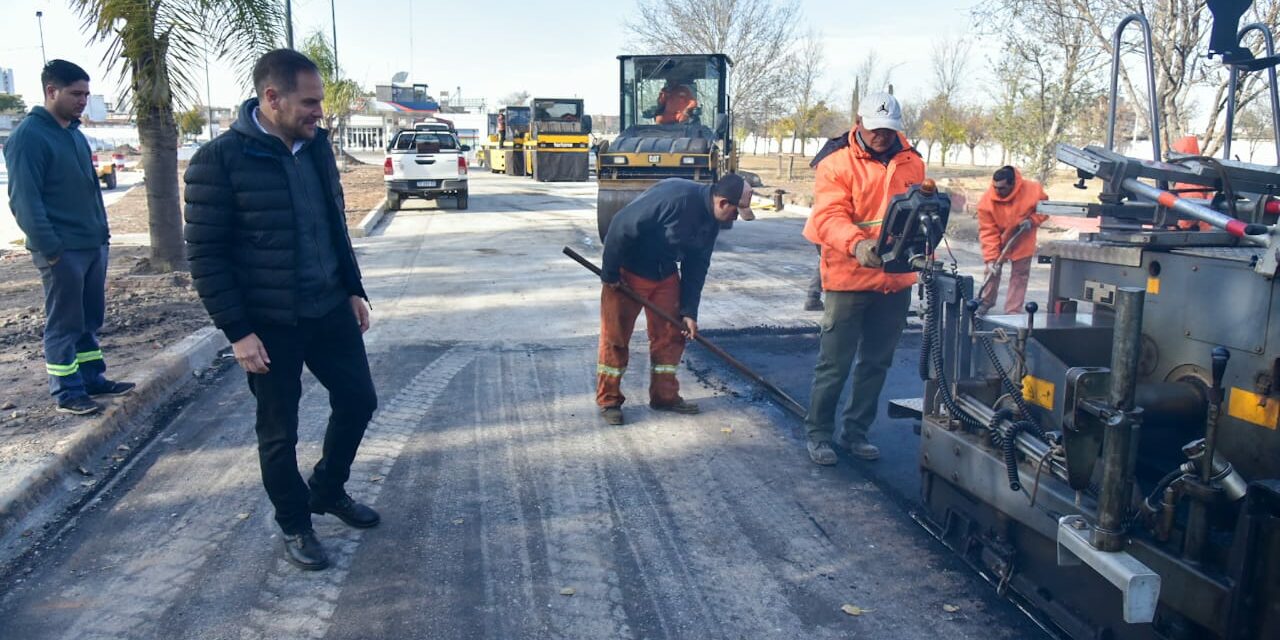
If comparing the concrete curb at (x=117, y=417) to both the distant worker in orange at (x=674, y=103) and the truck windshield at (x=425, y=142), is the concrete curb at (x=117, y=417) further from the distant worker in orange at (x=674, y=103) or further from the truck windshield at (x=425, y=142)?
the truck windshield at (x=425, y=142)

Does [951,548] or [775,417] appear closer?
[951,548]

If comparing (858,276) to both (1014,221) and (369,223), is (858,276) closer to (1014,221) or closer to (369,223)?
(1014,221)

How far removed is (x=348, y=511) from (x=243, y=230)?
1.27m

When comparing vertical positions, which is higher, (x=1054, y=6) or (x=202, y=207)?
(x=1054, y=6)

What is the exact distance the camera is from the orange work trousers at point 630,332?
5562 mm

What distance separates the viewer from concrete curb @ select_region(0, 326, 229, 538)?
13.3ft

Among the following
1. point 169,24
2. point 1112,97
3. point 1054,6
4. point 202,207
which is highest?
point 1054,6

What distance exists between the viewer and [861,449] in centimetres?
491

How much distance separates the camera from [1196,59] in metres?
11.5

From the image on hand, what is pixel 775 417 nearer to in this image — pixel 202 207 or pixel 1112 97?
pixel 1112 97

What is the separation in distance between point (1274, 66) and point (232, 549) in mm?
4494

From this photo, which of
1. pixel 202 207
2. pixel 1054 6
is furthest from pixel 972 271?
pixel 202 207

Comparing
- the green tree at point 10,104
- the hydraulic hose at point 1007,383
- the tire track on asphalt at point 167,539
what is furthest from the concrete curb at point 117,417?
the green tree at point 10,104

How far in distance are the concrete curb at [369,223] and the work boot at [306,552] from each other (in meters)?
11.5
